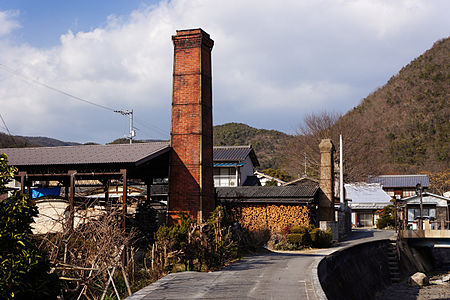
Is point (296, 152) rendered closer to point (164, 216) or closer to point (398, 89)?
point (164, 216)

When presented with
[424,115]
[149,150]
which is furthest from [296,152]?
[424,115]

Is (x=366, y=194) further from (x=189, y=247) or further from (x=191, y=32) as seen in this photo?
(x=189, y=247)

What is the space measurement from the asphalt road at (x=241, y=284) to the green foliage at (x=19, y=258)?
3.07 meters

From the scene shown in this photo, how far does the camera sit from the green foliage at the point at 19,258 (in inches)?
265

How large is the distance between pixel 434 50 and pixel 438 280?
92889 millimetres

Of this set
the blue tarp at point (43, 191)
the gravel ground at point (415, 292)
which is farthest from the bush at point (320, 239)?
the blue tarp at point (43, 191)

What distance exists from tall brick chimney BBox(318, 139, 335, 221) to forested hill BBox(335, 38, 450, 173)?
34910 mm

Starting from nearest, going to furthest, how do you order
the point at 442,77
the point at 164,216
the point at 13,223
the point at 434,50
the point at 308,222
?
the point at 13,223, the point at 164,216, the point at 308,222, the point at 442,77, the point at 434,50

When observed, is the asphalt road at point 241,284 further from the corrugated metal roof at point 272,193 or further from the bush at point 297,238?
the corrugated metal roof at point 272,193

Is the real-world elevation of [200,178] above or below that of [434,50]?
below

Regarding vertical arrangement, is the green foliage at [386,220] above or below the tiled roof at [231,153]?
below

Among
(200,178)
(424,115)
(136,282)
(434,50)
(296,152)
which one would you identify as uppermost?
(434,50)

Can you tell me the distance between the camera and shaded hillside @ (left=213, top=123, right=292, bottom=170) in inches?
3728

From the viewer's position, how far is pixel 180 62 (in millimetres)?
19828
